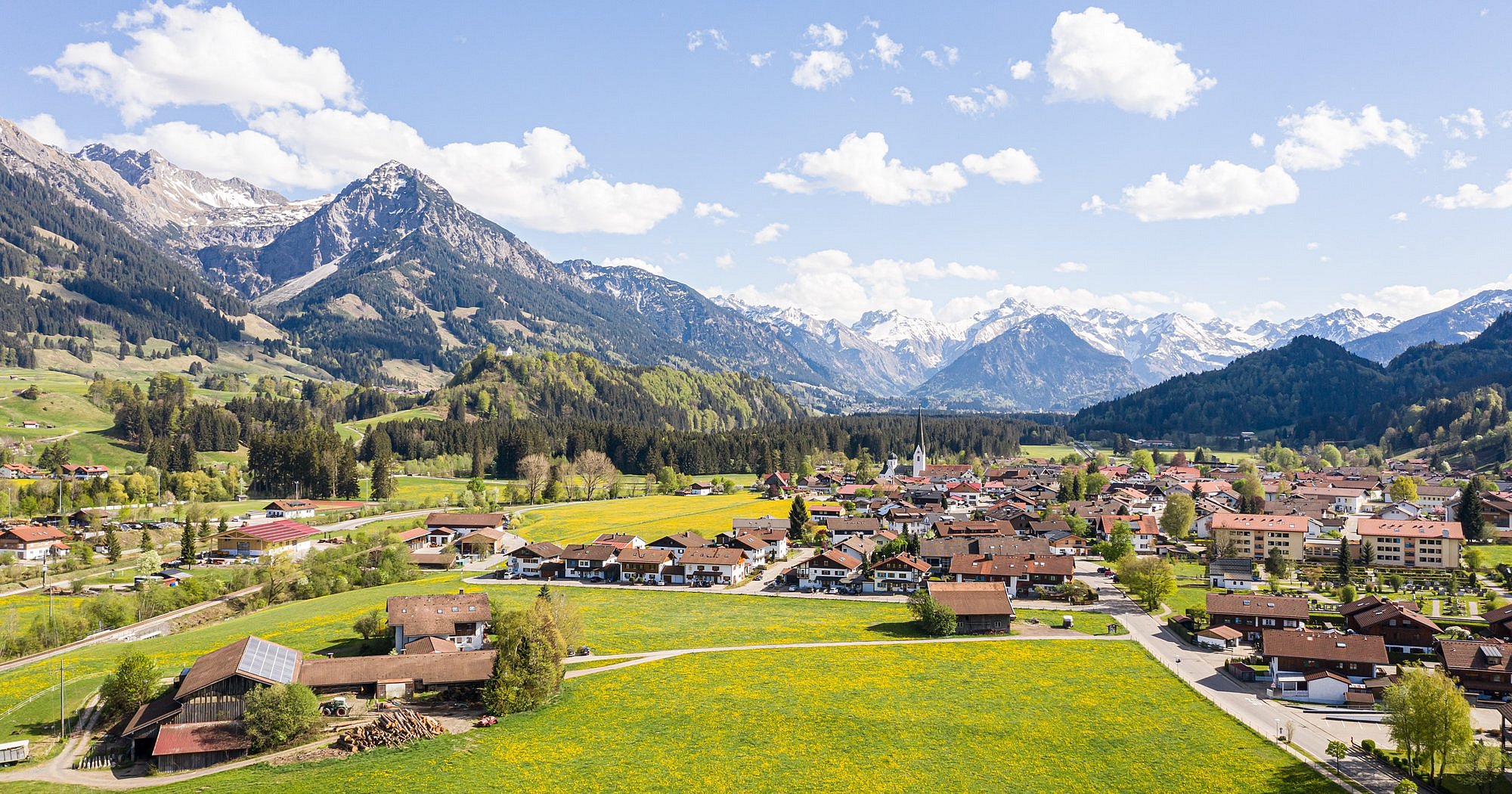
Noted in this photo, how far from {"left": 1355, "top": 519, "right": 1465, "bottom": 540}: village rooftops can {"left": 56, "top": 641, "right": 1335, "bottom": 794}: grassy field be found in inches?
2234

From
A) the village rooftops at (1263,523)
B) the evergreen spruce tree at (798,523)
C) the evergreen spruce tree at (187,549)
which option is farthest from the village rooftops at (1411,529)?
the evergreen spruce tree at (187,549)

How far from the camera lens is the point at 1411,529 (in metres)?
98.7

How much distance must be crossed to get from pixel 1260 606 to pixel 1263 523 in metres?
39.7

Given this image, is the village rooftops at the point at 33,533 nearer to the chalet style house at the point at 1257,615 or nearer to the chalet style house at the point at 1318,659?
the chalet style house at the point at 1257,615

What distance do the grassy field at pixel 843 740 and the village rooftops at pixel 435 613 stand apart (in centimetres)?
1380

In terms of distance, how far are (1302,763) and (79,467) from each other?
17487 centimetres

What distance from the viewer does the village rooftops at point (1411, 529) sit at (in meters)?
96.9

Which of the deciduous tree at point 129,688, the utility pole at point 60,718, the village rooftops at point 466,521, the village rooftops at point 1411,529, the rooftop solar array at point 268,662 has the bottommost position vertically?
the utility pole at point 60,718

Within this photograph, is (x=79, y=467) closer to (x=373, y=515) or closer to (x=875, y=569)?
(x=373, y=515)

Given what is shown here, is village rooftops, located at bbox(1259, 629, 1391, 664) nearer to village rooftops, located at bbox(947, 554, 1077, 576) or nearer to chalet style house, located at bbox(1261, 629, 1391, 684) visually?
chalet style house, located at bbox(1261, 629, 1391, 684)

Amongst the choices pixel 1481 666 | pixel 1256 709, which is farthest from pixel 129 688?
pixel 1481 666

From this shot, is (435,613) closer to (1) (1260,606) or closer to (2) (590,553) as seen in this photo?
(2) (590,553)

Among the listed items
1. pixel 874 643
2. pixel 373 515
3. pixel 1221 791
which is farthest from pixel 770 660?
pixel 373 515

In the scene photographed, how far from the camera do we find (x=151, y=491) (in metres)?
138
